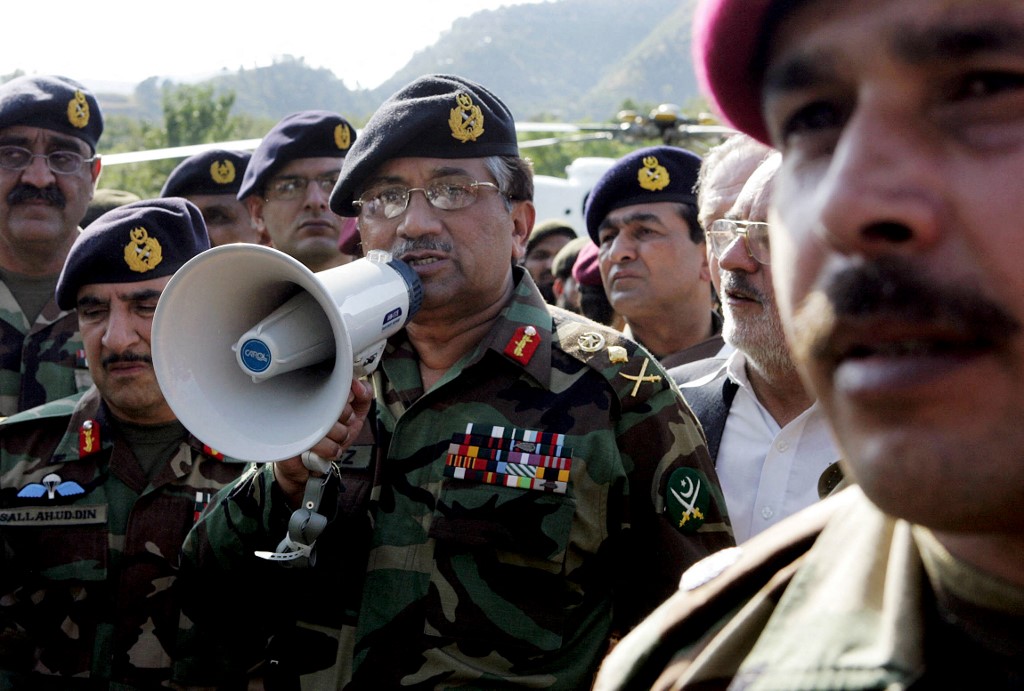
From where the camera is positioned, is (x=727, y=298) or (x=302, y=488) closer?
(x=302, y=488)

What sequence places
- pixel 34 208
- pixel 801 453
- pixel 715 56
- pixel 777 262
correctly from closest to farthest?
1. pixel 777 262
2. pixel 715 56
3. pixel 801 453
4. pixel 34 208

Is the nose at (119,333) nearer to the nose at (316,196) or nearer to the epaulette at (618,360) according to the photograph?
the epaulette at (618,360)

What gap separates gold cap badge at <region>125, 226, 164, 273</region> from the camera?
3613mm

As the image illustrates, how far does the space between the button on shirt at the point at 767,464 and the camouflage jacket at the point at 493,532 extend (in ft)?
0.76

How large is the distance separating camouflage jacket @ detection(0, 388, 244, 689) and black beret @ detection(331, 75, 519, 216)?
44.2 inches

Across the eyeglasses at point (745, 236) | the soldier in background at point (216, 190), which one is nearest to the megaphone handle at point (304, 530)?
the eyeglasses at point (745, 236)

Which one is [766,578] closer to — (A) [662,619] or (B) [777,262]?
(A) [662,619]

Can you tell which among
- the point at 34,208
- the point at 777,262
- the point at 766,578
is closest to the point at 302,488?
the point at 766,578

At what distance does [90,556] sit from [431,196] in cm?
157

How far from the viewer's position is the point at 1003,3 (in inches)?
41.6

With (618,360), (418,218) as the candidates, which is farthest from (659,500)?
(418,218)

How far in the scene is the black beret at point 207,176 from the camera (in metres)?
6.15

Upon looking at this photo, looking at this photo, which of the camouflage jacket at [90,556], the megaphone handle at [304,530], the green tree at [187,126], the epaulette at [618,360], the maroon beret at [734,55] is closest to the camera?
the maroon beret at [734,55]

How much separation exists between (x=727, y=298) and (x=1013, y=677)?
7.63ft
